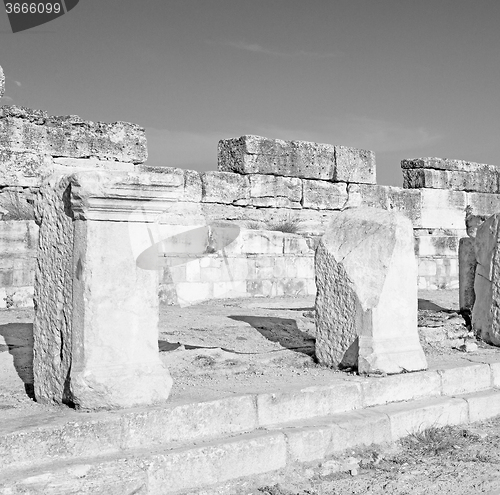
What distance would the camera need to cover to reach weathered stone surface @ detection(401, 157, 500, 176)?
48.7 ft

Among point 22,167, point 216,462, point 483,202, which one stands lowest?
point 216,462

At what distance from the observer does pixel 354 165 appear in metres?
13.7

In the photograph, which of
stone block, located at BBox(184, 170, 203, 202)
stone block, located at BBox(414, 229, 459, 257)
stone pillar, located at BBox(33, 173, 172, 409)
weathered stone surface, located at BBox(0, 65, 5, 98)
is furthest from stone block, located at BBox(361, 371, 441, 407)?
stone block, located at BBox(414, 229, 459, 257)

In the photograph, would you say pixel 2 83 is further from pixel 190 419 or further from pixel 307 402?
pixel 190 419

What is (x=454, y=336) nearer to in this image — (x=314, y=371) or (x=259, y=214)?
(x=314, y=371)

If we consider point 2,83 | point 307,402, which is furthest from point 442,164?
point 307,402

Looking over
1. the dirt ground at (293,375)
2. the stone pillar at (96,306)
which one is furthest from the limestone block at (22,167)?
the stone pillar at (96,306)

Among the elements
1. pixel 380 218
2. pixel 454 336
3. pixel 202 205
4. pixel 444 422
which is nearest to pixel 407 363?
pixel 444 422

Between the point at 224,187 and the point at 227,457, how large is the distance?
8.12 meters

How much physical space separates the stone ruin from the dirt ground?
354mm

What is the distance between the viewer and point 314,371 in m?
5.99

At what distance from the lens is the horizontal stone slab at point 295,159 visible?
12.5 metres

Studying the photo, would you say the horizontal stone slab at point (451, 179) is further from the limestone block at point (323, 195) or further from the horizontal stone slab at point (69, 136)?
the horizontal stone slab at point (69, 136)

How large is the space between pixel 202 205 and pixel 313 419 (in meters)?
7.16
